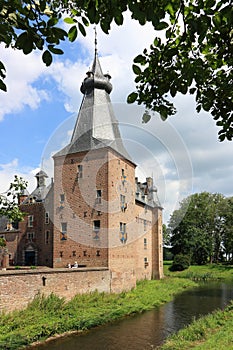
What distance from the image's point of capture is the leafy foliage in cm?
5566

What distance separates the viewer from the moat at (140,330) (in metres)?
14.1

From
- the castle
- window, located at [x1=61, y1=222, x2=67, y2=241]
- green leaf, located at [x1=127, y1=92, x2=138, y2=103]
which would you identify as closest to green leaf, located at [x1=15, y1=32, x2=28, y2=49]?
green leaf, located at [x1=127, y1=92, x2=138, y2=103]

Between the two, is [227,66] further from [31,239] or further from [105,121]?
[31,239]

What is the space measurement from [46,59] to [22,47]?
0.19 metres

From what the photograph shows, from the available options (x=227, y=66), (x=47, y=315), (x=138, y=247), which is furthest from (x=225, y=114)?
(x=138, y=247)

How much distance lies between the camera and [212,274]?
47031 mm

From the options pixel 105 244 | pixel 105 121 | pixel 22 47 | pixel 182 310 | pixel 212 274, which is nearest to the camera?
pixel 22 47

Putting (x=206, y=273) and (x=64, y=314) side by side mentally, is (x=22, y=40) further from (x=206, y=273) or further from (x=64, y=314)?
(x=206, y=273)

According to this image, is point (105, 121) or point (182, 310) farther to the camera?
point (105, 121)

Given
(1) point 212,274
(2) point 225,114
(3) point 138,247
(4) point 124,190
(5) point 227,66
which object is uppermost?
(4) point 124,190

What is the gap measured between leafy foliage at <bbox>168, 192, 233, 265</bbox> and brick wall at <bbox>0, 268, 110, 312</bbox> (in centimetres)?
3302

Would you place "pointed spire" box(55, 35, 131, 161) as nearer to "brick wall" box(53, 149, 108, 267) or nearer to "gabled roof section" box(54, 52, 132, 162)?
"gabled roof section" box(54, 52, 132, 162)

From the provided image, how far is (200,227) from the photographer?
6012cm

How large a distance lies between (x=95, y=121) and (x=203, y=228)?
38.9 meters
